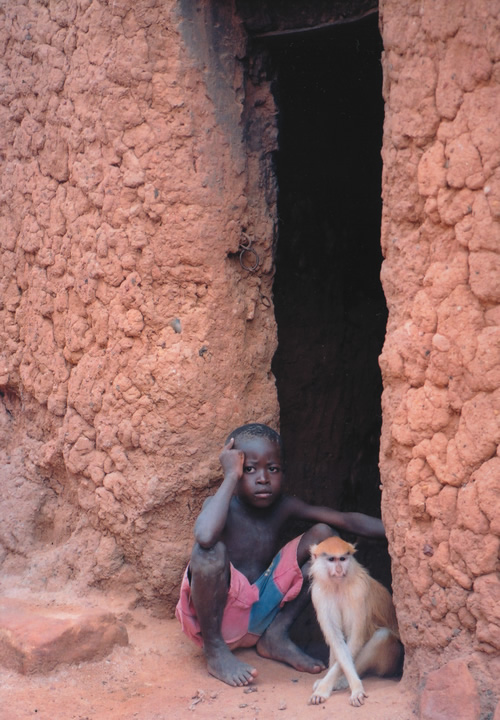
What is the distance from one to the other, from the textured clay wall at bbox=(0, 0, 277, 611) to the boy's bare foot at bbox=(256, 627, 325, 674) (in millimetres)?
481

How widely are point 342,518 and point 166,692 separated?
102 cm

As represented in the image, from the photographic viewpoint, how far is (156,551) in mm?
4074

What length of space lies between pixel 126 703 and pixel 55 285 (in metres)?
1.93

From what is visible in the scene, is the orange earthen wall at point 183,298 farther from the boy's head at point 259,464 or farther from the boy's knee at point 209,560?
the boy's knee at point 209,560

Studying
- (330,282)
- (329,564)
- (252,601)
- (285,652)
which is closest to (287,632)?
(285,652)

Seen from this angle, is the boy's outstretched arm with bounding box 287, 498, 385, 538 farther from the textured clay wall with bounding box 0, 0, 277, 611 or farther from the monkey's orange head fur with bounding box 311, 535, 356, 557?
the textured clay wall with bounding box 0, 0, 277, 611

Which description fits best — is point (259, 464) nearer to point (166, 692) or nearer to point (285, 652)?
point (285, 652)

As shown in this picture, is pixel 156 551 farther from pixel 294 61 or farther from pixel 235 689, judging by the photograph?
pixel 294 61

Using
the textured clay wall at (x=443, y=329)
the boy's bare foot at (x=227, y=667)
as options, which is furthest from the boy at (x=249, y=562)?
the textured clay wall at (x=443, y=329)

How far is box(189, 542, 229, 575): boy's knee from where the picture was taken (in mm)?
3680

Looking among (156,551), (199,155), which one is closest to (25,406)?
(156,551)

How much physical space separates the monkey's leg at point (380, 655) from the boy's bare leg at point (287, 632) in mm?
292

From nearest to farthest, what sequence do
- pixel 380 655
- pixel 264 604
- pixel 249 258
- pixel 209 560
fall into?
1. pixel 380 655
2. pixel 209 560
3. pixel 264 604
4. pixel 249 258

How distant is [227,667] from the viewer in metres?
3.69
